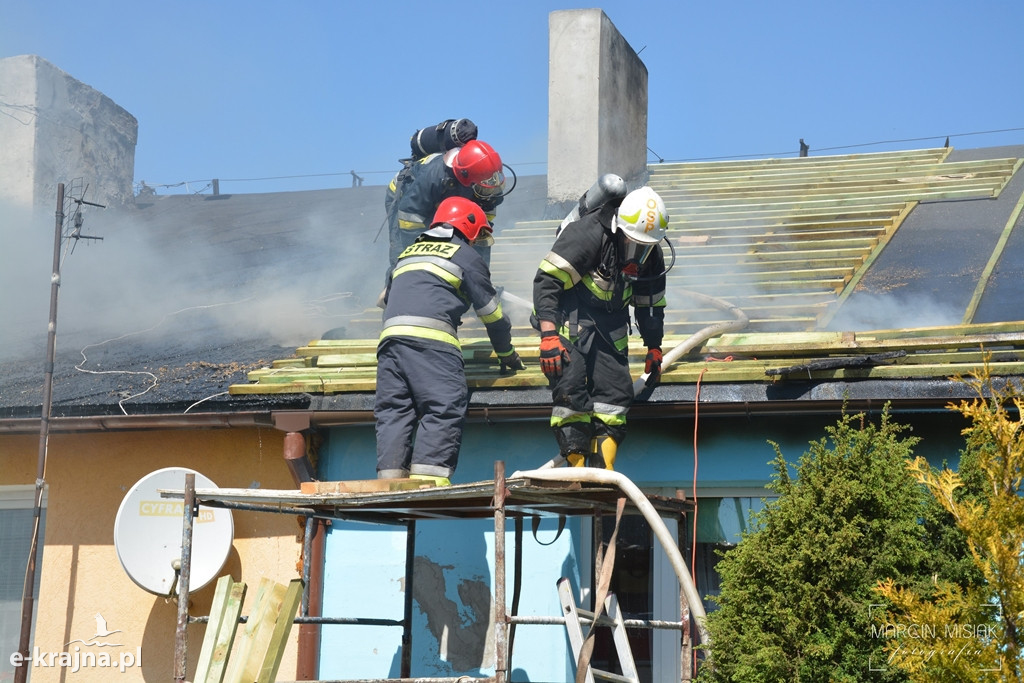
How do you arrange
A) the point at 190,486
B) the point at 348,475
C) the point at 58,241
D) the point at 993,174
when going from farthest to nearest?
the point at 993,174
the point at 58,241
the point at 348,475
the point at 190,486

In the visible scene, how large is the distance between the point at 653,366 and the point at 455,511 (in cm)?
139

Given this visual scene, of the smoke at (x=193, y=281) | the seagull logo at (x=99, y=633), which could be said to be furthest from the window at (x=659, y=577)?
the seagull logo at (x=99, y=633)

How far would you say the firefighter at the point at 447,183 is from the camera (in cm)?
730

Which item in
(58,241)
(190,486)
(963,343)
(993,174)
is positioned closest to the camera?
(190,486)

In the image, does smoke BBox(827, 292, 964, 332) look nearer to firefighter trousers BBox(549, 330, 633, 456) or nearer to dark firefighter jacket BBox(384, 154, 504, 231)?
firefighter trousers BBox(549, 330, 633, 456)

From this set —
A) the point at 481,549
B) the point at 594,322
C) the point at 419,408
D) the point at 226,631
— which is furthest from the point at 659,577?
the point at 226,631

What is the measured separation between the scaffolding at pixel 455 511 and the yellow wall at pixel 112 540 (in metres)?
0.46

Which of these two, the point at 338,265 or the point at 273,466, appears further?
the point at 338,265

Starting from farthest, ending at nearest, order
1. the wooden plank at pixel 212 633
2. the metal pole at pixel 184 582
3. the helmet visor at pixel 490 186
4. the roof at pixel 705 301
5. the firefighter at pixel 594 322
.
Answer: the helmet visor at pixel 490 186
the roof at pixel 705 301
the firefighter at pixel 594 322
the metal pole at pixel 184 582
the wooden plank at pixel 212 633

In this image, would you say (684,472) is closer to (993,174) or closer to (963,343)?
(963,343)

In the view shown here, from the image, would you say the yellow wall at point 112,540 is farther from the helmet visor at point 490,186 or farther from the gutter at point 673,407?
the helmet visor at point 490,186

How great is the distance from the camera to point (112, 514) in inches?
293

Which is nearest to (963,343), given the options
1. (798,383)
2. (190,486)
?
(798,383)

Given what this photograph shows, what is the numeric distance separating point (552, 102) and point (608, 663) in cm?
626
